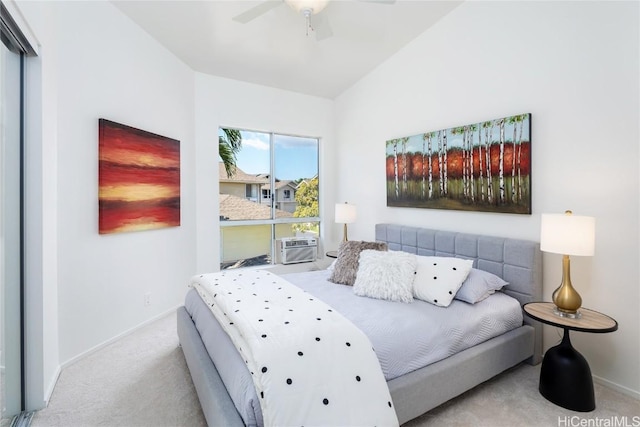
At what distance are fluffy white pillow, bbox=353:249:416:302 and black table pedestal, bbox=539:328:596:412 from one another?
0.92 metres

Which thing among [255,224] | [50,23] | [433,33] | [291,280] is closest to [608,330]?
[291,280]

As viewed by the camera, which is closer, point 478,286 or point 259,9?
point 259,9

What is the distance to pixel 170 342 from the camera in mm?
2721

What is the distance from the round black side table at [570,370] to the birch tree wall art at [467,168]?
2.92ft

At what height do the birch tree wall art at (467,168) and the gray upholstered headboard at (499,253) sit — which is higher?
the birch tree wall art at (467,168)

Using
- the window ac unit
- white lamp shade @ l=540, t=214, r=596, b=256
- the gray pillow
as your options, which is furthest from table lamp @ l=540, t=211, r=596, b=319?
the window ac unit

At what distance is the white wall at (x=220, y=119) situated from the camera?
379 cm

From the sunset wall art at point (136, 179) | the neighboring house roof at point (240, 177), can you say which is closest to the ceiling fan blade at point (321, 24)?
the sunset wall art at point (136, 179)

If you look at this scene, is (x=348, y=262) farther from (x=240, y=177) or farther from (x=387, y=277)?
(x=240, y=177)

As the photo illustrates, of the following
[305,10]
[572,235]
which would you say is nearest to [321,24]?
[305,10]

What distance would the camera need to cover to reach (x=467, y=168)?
284 centimetres

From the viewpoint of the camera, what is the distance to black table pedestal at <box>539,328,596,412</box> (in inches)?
71.7

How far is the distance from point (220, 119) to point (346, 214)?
6.56 ft

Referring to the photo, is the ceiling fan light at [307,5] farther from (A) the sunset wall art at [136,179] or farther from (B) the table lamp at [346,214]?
(B) the table lamp at [346,214]
